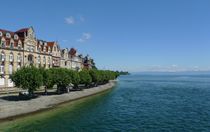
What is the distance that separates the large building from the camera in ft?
294

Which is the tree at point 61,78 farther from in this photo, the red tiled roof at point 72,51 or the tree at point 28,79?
the red tiled roof at point 72,51

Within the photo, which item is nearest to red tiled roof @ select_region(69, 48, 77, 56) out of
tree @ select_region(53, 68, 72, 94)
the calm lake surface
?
tree @ select_region(53, 68, 72, 94)

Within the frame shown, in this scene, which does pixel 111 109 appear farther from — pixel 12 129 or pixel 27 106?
pixel 12 129

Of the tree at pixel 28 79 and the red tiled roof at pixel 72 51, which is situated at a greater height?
the red tiled roof at pixel 72 51

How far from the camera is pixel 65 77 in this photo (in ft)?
271

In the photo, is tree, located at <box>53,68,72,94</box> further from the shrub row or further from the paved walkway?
the paved walkway

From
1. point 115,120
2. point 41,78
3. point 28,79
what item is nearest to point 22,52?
point 41,78

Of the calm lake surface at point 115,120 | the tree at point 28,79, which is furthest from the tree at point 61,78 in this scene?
the calm lake surface at point 115,120

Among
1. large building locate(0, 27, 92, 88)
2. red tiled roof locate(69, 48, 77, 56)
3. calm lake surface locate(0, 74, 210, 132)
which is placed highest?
red tiled roof locate(69, 48, 77, 56)

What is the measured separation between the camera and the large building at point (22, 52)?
294 feet

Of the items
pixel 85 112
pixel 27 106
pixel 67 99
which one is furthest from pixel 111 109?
pixel 27 106

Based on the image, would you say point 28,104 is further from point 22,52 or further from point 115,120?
point 22,52

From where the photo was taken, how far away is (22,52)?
9869 centimetres

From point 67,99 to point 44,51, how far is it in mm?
44977
